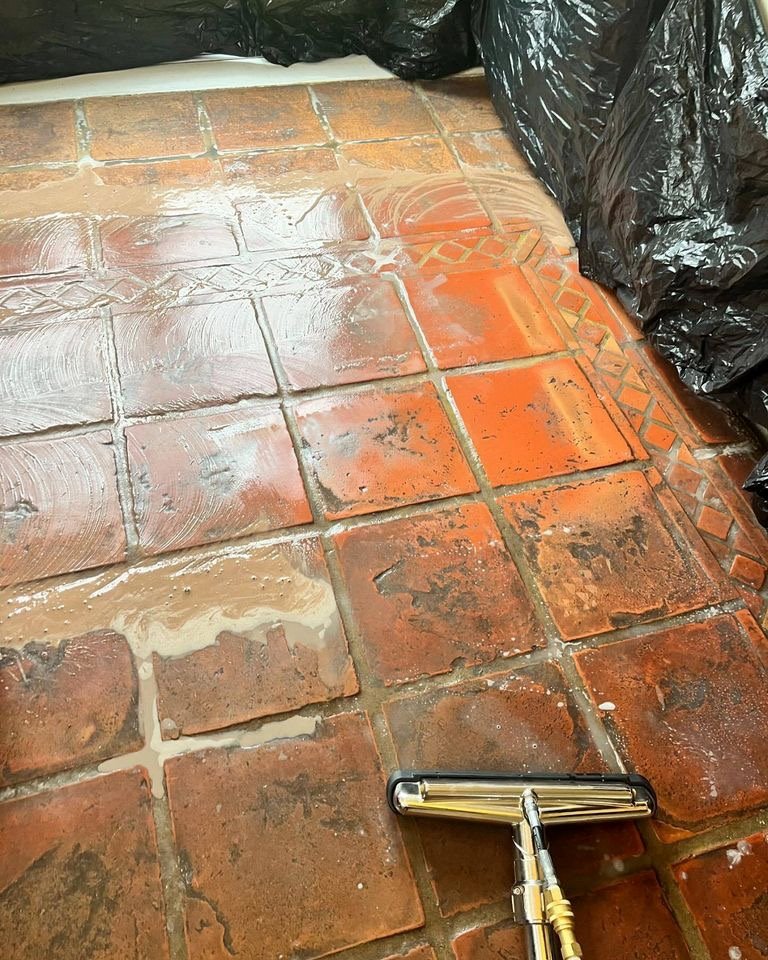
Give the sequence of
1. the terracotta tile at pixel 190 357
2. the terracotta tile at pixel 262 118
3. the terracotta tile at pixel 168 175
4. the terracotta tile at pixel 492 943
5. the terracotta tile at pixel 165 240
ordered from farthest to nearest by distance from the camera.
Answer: the terracotta tile at pixel 262 118, the terracotta tile at pixel 168 175, the terracotta tile at pixel 165 240, the terracotta tile at pixel 190 357, the terracotta tile at pixel 492 943

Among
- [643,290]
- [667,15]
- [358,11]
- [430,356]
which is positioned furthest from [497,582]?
[358,11]

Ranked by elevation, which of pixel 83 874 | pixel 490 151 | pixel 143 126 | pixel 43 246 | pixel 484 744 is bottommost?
pixel 83 874

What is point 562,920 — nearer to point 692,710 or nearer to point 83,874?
point 692,710

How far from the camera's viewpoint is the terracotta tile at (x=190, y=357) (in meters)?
1.38

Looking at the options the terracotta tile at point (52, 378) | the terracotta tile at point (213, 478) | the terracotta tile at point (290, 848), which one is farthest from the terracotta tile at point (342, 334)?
the terracotta tile at point (290, 848)

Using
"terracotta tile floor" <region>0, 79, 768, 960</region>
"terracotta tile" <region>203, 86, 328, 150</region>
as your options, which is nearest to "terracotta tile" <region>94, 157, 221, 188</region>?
"terracotta tile floor" <region>0, 79, 768, 960</region>

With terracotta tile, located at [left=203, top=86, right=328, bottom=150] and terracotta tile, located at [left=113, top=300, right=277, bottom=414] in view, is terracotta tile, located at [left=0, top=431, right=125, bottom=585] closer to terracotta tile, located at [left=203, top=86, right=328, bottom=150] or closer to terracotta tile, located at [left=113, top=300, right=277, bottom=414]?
terracotta tile, located at [left=113, top=300, right=277, bottom=414]

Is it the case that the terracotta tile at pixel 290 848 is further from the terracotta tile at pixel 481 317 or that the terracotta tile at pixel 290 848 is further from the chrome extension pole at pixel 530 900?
the terracotta tile at pixel 481 317

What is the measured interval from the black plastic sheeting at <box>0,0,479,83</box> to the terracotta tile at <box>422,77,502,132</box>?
46 millimetres

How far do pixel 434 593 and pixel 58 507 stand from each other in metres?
0.65

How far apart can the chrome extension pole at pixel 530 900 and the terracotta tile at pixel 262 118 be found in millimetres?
1745

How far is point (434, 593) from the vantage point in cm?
117

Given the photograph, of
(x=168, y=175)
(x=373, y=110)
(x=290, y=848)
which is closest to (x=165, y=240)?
(x=168, y=175)

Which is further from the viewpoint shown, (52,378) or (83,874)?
(52,378)
